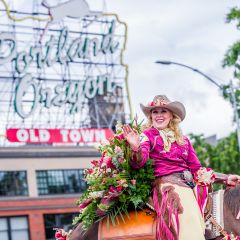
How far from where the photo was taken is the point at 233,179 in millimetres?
8859

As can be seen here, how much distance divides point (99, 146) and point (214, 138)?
66.4 metres

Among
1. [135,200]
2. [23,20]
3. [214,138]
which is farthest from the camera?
[214,138]

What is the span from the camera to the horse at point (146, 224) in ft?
27.7

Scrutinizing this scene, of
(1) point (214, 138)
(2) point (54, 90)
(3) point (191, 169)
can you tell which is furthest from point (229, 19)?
(1) point (214, 138)

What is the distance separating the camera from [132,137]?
8.23 m

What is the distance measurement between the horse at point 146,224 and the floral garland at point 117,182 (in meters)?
0.11

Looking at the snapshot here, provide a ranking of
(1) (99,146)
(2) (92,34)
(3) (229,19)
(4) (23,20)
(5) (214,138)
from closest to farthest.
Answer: (1) (99,146)
(3) (229,19)
(4) (23,20)
(2) (92,34)
(5) (214,138)

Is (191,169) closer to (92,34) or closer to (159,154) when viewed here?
(159,154)

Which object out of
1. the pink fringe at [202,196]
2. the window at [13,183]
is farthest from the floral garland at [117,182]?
the window at [13,183]

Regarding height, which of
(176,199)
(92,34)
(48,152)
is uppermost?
(92,34)

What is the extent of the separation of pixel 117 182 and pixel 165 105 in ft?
3.43

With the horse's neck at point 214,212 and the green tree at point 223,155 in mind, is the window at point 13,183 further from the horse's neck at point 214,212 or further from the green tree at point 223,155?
the horse's neck at point 214,212

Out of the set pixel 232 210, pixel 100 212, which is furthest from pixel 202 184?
pixel 100 212

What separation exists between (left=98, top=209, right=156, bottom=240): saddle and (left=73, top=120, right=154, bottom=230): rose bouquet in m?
0.09
